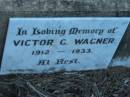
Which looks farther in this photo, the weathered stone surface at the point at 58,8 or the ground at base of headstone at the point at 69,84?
the ground at base of headstone at the point at 69,84

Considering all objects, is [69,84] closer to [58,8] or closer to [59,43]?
[59,43]

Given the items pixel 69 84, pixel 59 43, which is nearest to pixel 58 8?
pixel 59 43

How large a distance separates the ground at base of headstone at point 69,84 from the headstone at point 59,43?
5 cm

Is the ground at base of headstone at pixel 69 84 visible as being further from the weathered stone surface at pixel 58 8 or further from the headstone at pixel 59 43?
the weathered stone surface at pixel 58 8

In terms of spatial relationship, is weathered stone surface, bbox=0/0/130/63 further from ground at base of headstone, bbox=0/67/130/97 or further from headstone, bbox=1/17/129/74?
ground at base of headstone, bbox=0/67/130/97

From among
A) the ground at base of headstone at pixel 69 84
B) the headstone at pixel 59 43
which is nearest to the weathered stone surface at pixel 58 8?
the headstone at pixel 59 43

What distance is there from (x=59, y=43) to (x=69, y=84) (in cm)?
29

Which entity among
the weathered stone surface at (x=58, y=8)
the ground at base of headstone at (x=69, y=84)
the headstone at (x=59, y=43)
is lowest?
the ground at base of headstone at (x=69, y=84)

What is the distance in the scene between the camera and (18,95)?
2.64m

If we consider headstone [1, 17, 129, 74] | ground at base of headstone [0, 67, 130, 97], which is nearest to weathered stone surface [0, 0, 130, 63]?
headstone [1, 17, 129, 74]

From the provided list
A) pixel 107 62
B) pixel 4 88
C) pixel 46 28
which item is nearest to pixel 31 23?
pixel 46 28

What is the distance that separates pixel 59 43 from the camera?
2.68 m

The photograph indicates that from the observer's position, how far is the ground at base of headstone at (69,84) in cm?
266

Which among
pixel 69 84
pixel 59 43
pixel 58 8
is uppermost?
pixel 58 8
